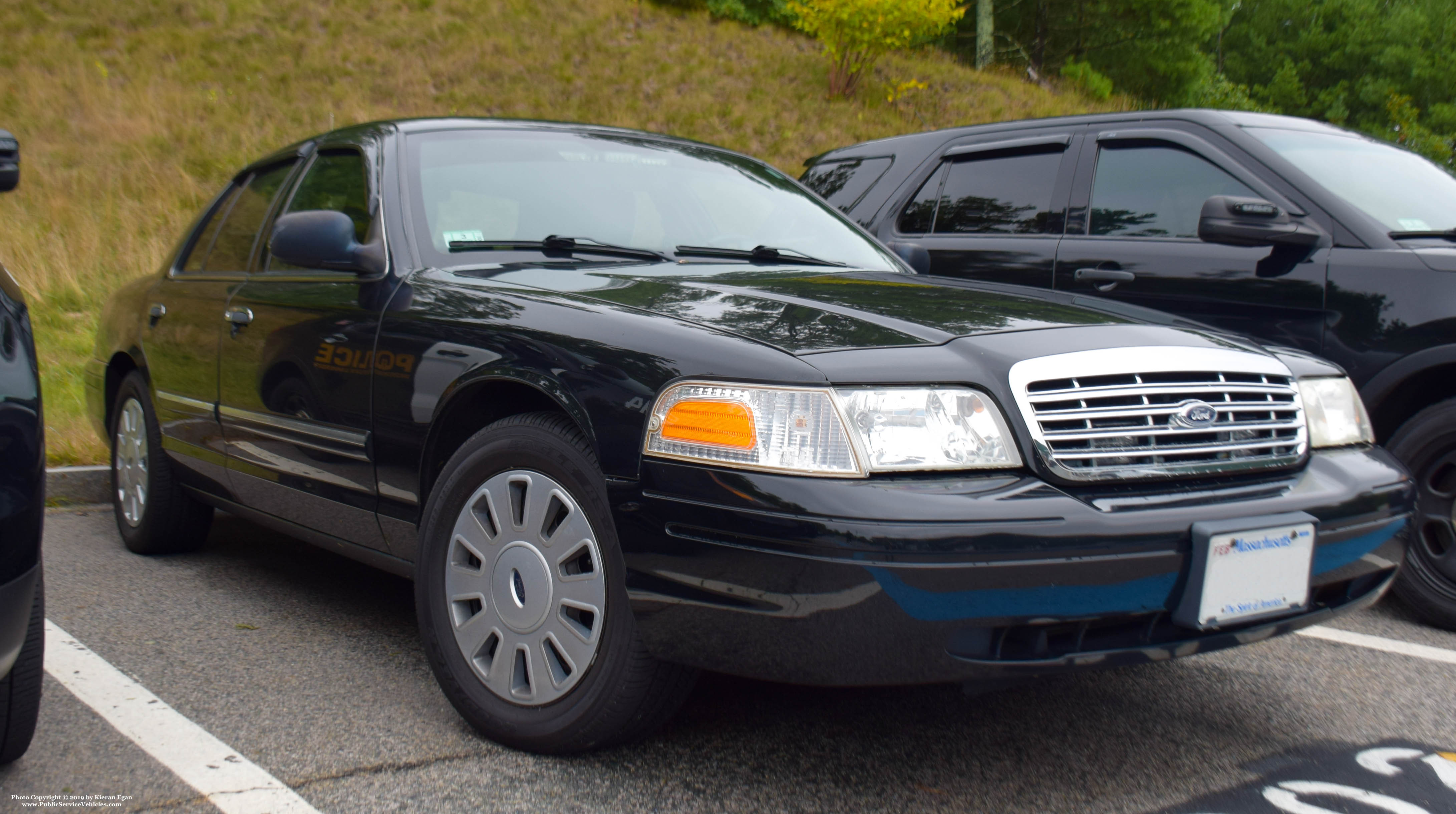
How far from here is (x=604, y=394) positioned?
7.73ft

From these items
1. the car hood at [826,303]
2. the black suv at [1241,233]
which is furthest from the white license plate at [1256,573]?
the black suv at [1241,233]

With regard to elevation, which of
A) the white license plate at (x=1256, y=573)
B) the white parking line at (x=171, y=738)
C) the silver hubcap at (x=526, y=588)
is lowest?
the white parking line at (x=171, y=738)

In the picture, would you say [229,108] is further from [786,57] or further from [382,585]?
[382,585]

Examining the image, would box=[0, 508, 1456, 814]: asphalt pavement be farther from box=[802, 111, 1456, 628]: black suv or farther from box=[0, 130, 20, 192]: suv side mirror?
box=[0, 130, 20, 192]: suv side mirror

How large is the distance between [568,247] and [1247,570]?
1957 mm

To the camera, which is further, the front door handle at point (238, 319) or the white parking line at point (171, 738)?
the front door handle at point (238, 319)

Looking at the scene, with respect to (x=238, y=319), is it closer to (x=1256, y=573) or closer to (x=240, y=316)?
(x=240, y=316)

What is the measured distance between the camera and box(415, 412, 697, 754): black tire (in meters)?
2.32

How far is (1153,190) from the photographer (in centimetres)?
471

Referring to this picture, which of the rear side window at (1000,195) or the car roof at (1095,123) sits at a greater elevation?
the car roof at (1095,123)

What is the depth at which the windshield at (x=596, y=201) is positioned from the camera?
3.29m

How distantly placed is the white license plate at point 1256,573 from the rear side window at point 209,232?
12.1ft

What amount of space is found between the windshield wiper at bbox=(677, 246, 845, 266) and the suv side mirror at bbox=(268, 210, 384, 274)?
881 millimetres

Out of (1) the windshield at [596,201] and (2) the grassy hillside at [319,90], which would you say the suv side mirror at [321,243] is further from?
(2) the grassy hillside at [319,90]
